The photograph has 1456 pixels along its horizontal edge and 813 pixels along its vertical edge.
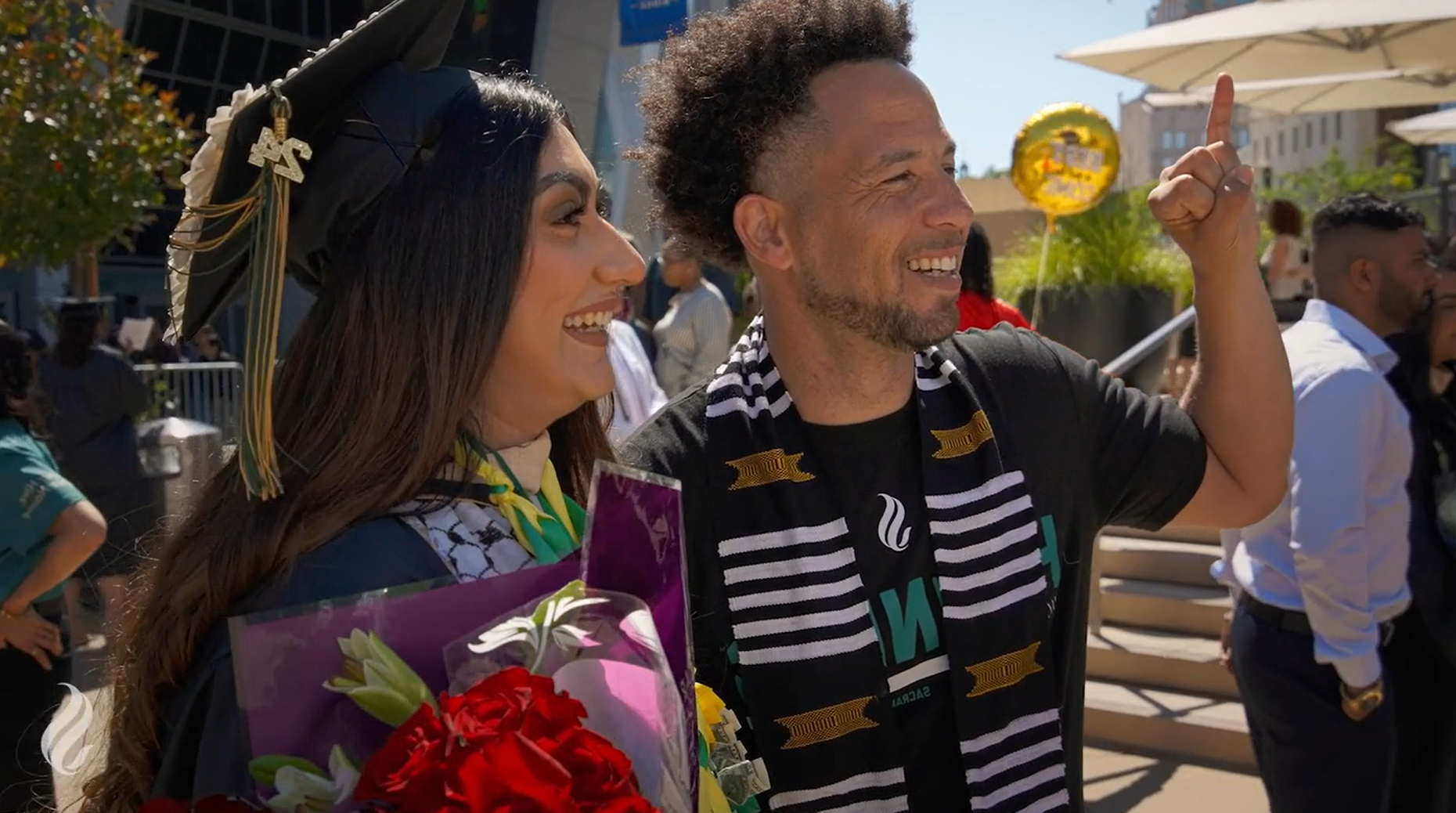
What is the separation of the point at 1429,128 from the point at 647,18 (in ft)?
25.8

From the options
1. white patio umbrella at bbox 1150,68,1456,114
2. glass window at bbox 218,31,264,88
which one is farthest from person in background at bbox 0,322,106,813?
glass window at bbox 218,31,264,88

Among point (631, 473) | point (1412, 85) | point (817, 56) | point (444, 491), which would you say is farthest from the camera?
point (1412, 85)

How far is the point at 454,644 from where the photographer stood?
1.35 metres

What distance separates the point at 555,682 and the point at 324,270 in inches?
28.1

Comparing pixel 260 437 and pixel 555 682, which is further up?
pixel 260 437

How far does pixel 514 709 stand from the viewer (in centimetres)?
119

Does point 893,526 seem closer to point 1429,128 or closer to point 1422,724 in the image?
point 1422,724

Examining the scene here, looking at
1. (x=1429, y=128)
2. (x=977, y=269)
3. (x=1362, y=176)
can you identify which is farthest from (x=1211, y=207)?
(x=1362, y=176)

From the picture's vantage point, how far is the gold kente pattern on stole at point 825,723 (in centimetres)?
210

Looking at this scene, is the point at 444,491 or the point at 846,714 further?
the point at 846,714

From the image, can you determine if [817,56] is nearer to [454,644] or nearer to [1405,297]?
[454,644]

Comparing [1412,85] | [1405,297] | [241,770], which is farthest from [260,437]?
[1412,85]

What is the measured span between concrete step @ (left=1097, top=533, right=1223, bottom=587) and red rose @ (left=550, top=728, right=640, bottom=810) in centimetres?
610

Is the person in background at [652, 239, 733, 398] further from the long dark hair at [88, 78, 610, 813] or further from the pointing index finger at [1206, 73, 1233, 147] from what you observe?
the long dark hair at [88, 78, 610, 813]
